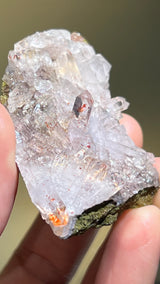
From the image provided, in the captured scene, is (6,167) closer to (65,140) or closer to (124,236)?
(65,140)

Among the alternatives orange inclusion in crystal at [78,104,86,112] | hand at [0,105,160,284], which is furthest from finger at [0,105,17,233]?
orange inclusion in crystal at [78,104,86,112]

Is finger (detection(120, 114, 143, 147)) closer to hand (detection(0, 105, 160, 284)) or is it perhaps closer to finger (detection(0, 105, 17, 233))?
hand (detection(0, 105, 160, 284))

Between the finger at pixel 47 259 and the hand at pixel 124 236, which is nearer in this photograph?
the hand at pixel 124 236

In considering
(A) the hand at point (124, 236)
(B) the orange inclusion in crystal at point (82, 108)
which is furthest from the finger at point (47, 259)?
(B) the orange inclusion in crystal at point (82, 108)

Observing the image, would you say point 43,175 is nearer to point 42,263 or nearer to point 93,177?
point 93,177

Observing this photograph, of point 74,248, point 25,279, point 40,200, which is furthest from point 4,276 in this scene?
point 40,200

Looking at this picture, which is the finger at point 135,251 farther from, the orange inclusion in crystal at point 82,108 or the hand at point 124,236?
the orange inclusion in crystal at point 82,108
